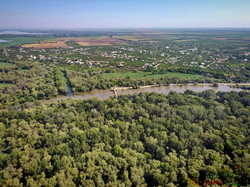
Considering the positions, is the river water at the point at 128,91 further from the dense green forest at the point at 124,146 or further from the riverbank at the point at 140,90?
the dense green forest at the point at 124,146

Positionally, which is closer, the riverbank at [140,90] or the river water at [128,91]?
the river water at [128,91]

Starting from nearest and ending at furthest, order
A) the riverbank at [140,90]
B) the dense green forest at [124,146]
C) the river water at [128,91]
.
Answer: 1. the dense green forest at [124,146]
2. the river water at [128,91]
3. the riverbank at [140,90]

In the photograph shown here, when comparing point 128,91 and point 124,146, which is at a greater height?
point 128,91

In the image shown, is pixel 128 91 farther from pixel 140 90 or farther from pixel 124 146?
pixel 124 146

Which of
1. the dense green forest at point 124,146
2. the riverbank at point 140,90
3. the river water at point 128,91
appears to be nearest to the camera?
the dense green forest at point 124,146

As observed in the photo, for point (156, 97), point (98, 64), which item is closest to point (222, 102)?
point (156, 97)

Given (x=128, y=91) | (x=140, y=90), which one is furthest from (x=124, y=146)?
(x=140, y=90)

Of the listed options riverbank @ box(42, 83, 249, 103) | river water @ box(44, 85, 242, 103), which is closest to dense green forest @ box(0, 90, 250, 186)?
river water @ box(44, 85, 242, 103)

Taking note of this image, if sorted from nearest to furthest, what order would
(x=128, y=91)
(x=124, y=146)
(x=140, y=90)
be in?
1. (x=124, y=146)
2. (x=128, y=91)
3. (x=140, y=90)

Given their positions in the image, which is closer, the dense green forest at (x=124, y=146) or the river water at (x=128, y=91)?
the dense green forest at (x=124, y=146)

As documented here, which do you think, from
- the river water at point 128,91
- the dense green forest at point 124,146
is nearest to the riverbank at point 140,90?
the river water at point 128,91
